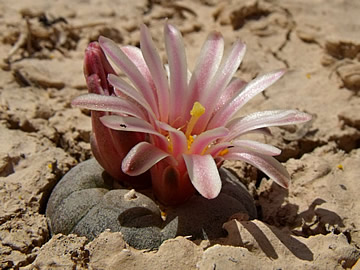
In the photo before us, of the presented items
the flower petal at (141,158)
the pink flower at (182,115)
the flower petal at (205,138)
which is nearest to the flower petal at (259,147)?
the pink flower at (182,115)

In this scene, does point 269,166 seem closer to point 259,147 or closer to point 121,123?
point 259,147

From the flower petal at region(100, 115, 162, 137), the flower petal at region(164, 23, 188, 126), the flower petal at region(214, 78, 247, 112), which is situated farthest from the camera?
the flower petal at region(214, 78, 247, 112)

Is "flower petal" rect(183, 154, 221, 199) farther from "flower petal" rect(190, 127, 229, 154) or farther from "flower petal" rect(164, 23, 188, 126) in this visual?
"flower petal" rect(164, 23, 188, 126)

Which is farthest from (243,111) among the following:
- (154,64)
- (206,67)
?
(154,64)

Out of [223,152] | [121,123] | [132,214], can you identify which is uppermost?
[121,123]

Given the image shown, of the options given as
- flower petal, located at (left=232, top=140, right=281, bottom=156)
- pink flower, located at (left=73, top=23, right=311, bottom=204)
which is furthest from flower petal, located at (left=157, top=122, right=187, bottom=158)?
flower petal, located at (left=232, top=140, right=281, bottom=156)

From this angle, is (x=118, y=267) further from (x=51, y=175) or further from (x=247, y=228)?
(x=51, y=175)
